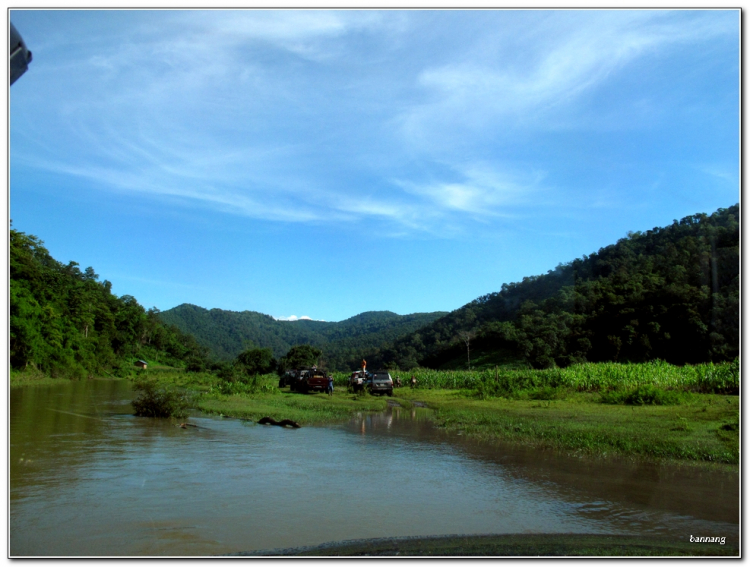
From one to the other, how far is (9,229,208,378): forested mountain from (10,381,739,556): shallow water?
7.48 meters

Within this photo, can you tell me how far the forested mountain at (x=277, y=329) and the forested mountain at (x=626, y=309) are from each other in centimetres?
2219

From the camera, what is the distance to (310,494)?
7773mm

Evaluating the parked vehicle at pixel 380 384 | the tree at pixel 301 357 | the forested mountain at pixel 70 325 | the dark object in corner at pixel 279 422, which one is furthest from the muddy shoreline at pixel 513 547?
the tree at pixel 301 357

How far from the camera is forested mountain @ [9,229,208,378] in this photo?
3872cm

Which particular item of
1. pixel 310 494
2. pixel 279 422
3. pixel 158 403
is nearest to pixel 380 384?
pixel 279 422

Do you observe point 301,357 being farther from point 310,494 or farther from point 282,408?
point 310,494

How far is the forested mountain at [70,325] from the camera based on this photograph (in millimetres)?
38719

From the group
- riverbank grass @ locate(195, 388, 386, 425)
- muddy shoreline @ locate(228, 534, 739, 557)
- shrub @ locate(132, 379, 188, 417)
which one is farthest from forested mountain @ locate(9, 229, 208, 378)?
muddy shoreline @ locate(228, 534, 739, 557)

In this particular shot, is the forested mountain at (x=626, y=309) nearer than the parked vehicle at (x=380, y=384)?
Yes

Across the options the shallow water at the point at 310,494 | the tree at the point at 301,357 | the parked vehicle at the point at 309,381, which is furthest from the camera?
the tree at the point at 301,357

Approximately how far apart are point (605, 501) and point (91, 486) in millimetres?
7352

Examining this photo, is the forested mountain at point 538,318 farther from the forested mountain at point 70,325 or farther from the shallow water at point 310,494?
the shallow water at point 310,494

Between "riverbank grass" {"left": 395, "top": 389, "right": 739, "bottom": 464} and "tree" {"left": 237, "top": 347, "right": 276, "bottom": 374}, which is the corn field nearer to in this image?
"riverbank grass" {"left": 395, "top": 389, "right": 739, "bottom": 464}

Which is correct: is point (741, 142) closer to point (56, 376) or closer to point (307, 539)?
point (307, 539)
